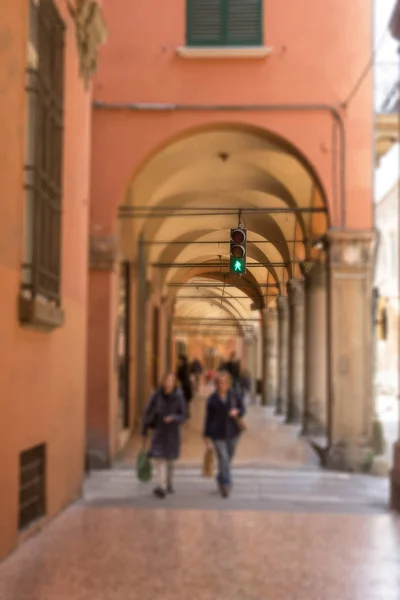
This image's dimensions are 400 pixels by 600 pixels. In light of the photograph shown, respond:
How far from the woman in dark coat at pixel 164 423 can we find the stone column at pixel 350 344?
379 cm

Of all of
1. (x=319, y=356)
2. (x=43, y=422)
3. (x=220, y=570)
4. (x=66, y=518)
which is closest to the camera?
(x=220, y=570)

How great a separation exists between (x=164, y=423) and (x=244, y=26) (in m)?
6.98

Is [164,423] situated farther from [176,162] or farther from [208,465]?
[176,162]

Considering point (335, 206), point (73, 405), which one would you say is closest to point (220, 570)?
point (73, 405)

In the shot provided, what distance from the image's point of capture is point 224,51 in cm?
1479

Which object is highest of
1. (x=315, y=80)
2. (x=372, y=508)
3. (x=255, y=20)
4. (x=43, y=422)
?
(x=255, y=20)

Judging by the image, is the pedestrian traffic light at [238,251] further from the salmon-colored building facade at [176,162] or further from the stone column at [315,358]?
the stone column at [315,358]

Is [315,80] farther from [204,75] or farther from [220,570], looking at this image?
[220,570]

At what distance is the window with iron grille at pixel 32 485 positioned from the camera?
8797mm

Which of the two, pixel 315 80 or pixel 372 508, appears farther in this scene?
pixel 315 80

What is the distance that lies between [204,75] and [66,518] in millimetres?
7923

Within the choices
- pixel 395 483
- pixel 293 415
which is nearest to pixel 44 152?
pixel 395 483

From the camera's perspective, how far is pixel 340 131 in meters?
14.9

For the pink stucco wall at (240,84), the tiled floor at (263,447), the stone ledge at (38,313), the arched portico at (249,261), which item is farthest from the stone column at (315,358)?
the stone ledge at (38,313)
